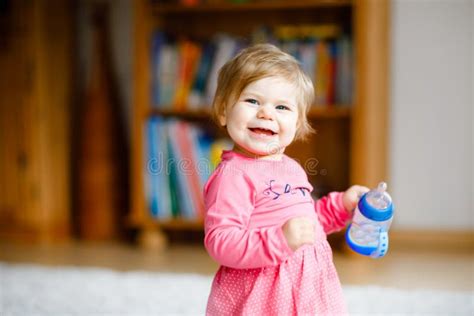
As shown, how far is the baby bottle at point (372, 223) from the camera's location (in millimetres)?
939

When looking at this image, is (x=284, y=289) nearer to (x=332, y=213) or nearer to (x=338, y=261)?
(x=332, y=213)

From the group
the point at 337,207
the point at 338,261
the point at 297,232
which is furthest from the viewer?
the point at 338,261

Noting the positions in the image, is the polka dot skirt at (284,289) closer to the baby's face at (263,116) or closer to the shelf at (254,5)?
the baby's face at (263,116)

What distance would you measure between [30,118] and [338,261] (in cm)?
125

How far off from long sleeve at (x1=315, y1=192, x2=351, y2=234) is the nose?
Answer: 206 mm

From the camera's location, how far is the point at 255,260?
88 cm

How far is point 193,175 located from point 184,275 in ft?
1.59

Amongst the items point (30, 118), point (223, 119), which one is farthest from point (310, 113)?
point (223, 119)

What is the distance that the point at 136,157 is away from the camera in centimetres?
222

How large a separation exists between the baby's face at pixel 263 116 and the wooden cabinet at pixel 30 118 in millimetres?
1547

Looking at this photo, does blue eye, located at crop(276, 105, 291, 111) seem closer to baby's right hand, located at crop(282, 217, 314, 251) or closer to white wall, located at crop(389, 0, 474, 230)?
baby's right hand, located at crop(282, 217, 314, 251)

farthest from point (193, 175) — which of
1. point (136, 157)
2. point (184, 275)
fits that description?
point (184, 275)

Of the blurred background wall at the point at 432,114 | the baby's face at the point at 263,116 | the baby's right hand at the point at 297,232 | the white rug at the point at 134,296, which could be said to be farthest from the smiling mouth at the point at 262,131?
the blurred background wall at the point at 432,114

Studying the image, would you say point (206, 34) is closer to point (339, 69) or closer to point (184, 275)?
point (339, 69)
